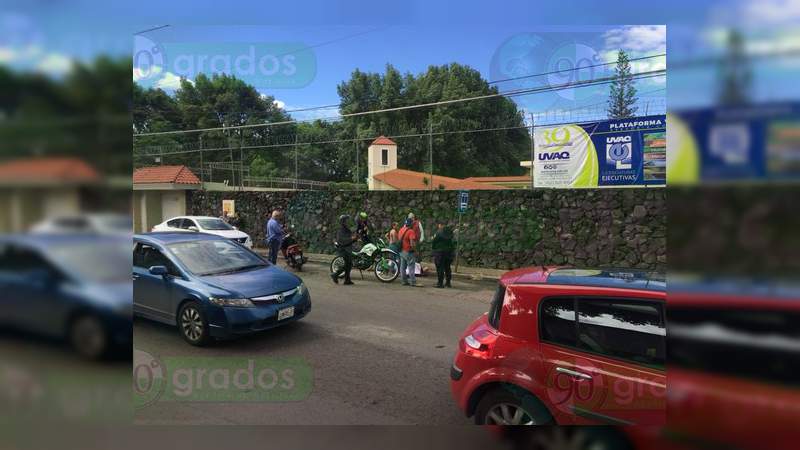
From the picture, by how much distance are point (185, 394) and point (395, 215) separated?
4222 millimetres

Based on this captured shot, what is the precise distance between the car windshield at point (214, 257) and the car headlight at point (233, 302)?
339 mm

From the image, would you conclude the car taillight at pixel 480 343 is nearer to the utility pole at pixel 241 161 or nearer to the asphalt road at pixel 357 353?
the asphalt road at pixel 357 353

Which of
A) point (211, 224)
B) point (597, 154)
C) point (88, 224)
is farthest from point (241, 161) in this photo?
point (597, 154)

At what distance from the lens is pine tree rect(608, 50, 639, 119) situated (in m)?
3.69

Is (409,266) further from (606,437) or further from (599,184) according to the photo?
(606,437)

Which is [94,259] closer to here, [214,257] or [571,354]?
[214,257]

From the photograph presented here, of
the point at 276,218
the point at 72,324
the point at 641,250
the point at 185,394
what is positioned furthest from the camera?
the point at 276,218

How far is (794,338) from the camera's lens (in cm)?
201

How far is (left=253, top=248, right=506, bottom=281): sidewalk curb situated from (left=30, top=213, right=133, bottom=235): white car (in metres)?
2.99

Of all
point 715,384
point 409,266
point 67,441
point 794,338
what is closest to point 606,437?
point 715,384

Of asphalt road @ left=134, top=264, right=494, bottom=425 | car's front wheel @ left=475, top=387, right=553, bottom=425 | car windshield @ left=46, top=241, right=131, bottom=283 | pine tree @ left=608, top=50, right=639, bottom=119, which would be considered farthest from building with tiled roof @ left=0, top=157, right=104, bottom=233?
pine tree @ left=608, top=50, right=639, bottom=119

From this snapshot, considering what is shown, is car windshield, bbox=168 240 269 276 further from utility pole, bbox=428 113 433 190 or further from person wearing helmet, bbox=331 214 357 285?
utility pole, bbox=428 113 433 190

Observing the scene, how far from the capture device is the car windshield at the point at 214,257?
4086mm

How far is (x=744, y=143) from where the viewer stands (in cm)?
245
